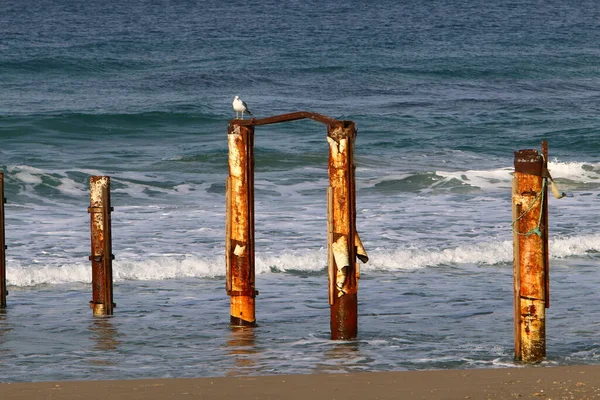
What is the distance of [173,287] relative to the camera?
41.9ft

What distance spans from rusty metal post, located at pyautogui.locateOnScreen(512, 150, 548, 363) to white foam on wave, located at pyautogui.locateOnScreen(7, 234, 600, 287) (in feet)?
18.4

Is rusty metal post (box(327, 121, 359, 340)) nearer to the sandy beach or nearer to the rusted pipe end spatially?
the sandy beach

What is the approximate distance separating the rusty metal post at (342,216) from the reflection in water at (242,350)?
82cm

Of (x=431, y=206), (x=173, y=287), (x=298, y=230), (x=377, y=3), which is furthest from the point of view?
(x=377, y=3)

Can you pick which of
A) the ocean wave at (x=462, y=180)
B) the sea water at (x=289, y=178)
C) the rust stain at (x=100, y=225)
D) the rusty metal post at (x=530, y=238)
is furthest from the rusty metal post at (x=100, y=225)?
the ocean wave at (x=462, y=180)

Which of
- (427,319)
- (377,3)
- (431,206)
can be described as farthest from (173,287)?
(377,3)

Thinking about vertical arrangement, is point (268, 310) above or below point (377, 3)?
below

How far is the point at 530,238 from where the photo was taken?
8164mm

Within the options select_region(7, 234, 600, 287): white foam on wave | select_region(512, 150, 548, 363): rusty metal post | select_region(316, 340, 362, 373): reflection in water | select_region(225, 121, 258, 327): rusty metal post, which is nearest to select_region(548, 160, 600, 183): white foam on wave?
select_region(7, 234, 600, 287): white foam on wave

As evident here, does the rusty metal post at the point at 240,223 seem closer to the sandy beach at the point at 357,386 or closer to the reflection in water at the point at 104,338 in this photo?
the reflection in water at the point at 104,338

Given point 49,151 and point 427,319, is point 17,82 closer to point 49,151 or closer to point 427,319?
point 49,151

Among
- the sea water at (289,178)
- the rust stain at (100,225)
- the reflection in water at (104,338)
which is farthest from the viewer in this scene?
the rust stain at (100,225)

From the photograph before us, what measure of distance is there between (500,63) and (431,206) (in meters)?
27.6

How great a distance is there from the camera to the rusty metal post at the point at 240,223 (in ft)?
32.3
